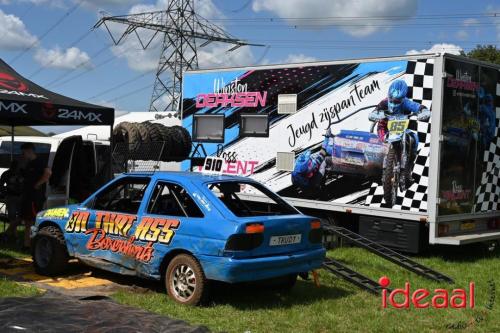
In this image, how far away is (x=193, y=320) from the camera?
18.6ft

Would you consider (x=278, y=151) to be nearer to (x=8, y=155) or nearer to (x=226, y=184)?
(x=226, y=184)

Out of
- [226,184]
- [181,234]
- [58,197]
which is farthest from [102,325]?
[58,197]

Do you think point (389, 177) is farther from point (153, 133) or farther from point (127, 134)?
point (127, 134)

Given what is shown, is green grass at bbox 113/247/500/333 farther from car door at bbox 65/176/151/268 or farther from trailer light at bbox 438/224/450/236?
trailer light at bbox 438/224/450/236

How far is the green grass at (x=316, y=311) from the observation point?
5742 millimetres

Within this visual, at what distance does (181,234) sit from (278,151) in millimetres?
4907

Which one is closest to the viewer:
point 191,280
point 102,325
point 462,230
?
point 102,325

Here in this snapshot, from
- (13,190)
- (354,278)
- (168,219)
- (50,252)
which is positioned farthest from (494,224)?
(13,190)

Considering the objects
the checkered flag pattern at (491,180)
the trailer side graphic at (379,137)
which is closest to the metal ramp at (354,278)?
the trailer side graphic at (379,137)

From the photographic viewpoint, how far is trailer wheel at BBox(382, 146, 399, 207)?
30.5 feet

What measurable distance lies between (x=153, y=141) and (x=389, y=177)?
596 cm

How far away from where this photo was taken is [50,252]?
24.7 feet

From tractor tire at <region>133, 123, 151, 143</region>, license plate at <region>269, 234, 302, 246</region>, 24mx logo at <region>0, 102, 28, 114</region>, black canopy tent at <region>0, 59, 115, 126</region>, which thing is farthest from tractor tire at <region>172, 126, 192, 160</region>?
license plate at <region>269, 234, 302, 246</region>

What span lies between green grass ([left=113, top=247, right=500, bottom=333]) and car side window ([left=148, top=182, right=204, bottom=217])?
36.6 inches
